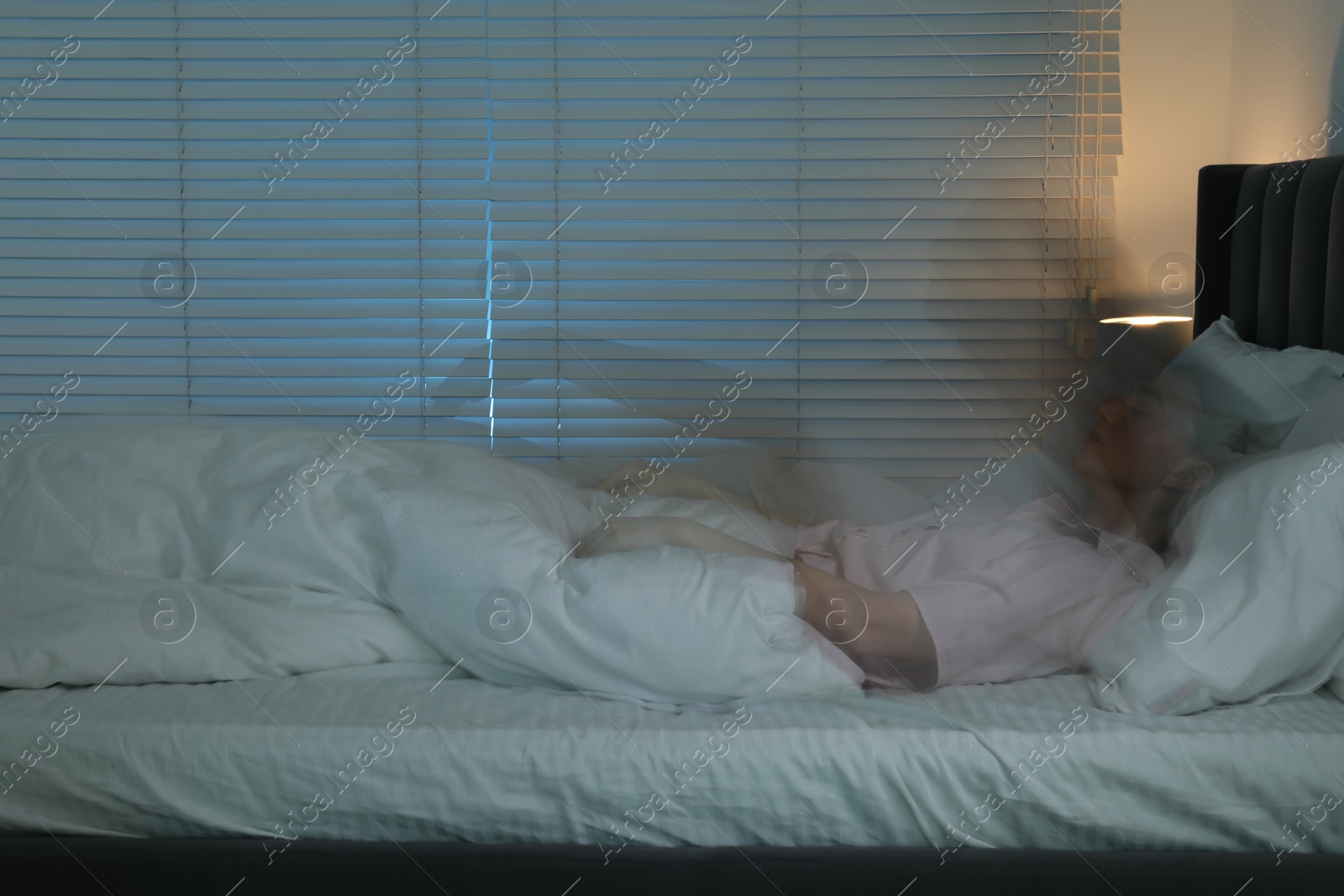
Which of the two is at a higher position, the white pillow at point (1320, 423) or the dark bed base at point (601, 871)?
the white pillow at point (1320, 423)

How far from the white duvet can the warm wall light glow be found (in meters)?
1.27

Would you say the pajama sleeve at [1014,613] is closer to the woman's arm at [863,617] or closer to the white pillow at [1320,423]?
the woman's arm at [863,617]

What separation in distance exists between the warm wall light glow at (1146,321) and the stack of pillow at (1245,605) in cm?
89

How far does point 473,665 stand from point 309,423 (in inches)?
61.6

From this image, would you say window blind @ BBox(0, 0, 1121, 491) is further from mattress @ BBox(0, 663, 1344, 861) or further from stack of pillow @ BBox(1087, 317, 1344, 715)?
mattress @ BBox(0, 663, 1344, 861)

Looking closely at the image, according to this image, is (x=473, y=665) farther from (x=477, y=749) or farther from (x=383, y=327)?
(x=383, y=327)

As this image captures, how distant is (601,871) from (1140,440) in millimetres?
881

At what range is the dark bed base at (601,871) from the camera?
1.02 meters

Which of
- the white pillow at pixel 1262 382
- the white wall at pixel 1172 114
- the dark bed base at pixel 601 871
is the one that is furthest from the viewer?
the white wall at pixel 1172 114

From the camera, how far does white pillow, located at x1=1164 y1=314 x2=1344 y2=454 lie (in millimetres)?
1418

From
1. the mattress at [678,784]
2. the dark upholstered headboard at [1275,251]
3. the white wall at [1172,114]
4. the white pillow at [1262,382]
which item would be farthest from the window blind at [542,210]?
the mattress at [678,784]

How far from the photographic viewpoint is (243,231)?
2504mm

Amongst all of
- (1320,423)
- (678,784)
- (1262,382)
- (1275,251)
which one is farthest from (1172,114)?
(678,784)

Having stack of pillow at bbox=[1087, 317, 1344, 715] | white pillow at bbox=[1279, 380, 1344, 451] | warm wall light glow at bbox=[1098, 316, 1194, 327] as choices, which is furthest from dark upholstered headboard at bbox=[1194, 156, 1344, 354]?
stack of pillow at bbox=[1087, 317, 1344, 715]
